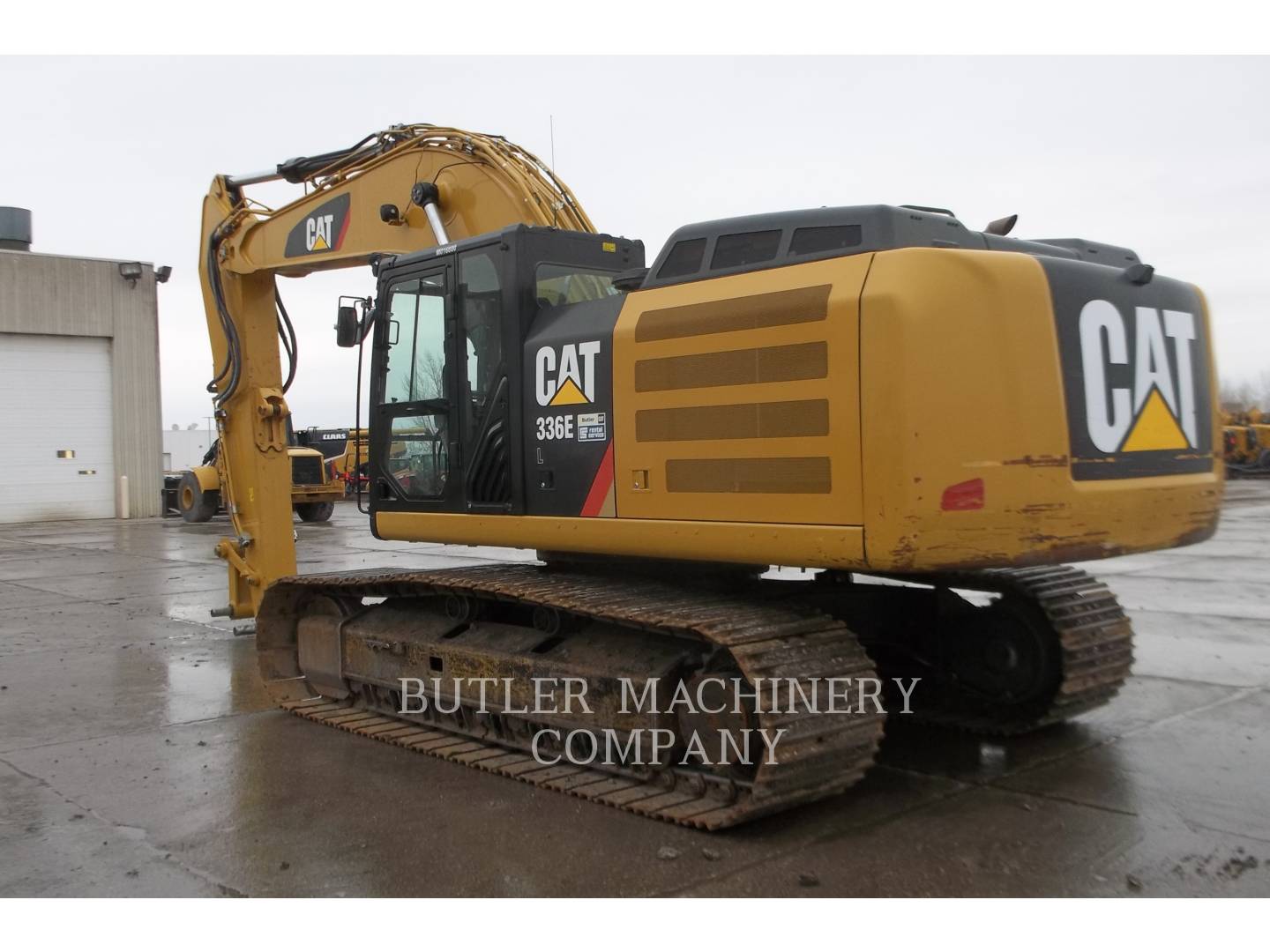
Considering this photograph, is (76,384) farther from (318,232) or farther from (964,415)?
(964,415)

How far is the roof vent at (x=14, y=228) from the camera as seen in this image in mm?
29014

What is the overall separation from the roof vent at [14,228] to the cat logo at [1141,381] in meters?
29.4

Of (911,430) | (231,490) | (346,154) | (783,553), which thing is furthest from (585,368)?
(231,490)

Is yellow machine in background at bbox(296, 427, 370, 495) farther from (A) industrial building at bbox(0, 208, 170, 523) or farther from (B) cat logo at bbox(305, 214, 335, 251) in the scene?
(B) cat logo at bbox(305, 214, 335, 251)

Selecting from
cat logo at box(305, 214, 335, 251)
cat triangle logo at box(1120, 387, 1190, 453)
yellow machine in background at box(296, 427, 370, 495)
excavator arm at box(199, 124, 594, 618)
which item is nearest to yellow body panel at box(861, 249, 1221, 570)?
cat triangle logo at box(1120, 387, 1190, 453)

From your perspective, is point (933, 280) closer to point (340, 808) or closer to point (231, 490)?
point (340, 808)

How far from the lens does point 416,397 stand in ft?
22.7

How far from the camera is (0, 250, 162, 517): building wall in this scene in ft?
92.9

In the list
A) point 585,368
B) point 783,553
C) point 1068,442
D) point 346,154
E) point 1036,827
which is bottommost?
point 1036,827

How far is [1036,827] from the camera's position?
191 inches

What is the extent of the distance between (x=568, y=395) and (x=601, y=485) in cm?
49

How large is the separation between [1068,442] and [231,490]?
6806mm

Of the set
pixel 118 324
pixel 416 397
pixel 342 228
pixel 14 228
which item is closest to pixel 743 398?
pixel 416 397
